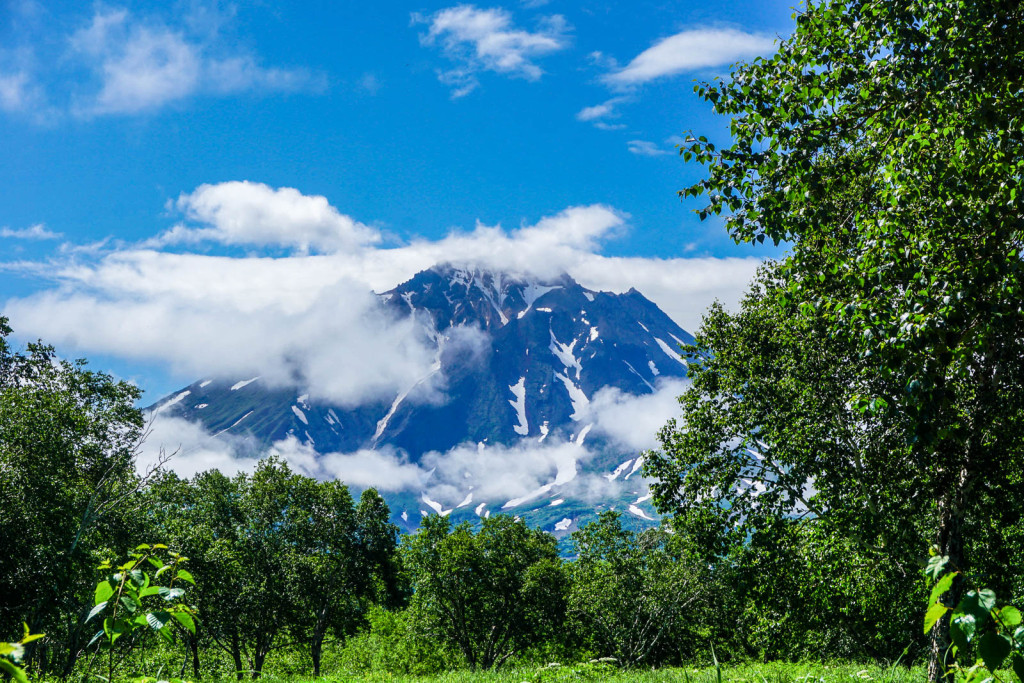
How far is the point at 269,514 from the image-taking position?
46.6 meters

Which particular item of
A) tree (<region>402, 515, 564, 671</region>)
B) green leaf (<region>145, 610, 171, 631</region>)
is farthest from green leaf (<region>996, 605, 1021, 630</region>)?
tree (<region>402, 515, 564, 671</region>)

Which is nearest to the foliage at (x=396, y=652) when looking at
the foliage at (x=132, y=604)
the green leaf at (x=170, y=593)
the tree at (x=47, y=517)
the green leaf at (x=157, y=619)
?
the tree at (x=47, y=517)

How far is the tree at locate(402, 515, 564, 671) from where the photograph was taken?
141 ft

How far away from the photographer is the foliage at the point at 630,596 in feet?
132

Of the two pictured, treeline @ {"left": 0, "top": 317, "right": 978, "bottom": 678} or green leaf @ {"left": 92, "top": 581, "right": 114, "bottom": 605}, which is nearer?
green leaf @ {"left": 92, "top": 581, "right": 114, "bottom": 605}

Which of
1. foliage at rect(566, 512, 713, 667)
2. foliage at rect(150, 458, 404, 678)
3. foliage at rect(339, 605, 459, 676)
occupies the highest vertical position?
foliage at rect(150, 458, 404, 678)

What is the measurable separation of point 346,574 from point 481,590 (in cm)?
1209

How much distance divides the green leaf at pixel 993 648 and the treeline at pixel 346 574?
1463 centimetres

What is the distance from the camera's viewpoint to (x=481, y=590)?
4356 centimetres

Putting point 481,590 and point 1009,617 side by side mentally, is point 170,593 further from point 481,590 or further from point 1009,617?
point 481,590

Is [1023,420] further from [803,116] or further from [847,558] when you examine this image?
[803,116]

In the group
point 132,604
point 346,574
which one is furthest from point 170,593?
point 346,574

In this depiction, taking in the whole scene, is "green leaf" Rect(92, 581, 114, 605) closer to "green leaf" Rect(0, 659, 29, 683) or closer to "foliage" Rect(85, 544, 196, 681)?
"foliage" Rect(85, 544, 196, 681)

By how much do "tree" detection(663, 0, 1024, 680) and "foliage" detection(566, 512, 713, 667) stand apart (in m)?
32.2
